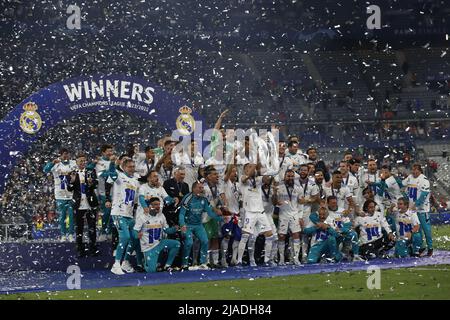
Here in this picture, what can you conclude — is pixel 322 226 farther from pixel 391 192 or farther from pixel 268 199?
pixel 391 192

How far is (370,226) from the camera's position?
48.4ft

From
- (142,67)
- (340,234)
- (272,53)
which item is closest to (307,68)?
(272,53)

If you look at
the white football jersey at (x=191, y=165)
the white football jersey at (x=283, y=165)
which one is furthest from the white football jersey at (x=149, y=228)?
the white football jersey at (x=283, y=165)

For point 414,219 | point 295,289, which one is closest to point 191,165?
point 295,289

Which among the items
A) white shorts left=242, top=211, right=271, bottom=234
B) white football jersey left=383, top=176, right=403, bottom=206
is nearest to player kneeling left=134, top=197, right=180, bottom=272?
white shorts left=242, top=211, right=271, bottom=234

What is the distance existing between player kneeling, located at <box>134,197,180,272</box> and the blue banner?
7.63ft

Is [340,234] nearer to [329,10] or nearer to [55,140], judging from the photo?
[55,140]

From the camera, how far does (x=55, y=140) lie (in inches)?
1127

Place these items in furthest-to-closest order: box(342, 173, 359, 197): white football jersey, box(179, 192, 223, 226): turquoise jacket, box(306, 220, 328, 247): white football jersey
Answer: box(342, 173, 359, 197): white football jersey < box(306, 220, 328, 247): white football jersey < box(179, 192, 223, 226): turquoise jacket

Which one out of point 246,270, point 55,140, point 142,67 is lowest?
point 246,270

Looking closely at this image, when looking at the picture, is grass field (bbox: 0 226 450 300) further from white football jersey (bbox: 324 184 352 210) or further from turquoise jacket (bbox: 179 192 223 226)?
white football jersey (bbox: 324 184 352 210)

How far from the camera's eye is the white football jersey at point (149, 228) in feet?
42.6

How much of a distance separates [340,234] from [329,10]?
19.6 m

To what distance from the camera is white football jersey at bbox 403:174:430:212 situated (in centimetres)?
1562
